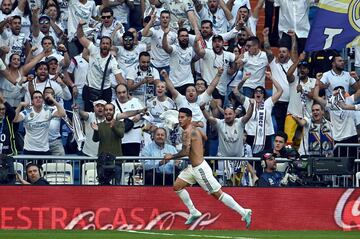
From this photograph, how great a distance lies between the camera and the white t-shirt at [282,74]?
27.0 m

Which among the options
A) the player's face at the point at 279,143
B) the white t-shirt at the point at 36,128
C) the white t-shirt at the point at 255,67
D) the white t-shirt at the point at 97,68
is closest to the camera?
the player's face at the point at 279,143

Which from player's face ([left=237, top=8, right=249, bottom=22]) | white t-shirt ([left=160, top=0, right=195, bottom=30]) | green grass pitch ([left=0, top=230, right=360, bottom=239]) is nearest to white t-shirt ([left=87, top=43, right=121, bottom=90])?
white t-shirt ([left=160, top=0, right=195, bottom=30])

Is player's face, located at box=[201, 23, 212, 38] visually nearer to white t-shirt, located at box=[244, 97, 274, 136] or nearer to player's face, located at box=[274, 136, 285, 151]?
white t-shirt, located at box=[244, 97, 274, 136]

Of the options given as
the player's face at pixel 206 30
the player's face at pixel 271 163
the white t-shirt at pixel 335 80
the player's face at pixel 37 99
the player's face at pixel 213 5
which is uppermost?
the player's face at pixel 213 5

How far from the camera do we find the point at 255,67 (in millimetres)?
27062

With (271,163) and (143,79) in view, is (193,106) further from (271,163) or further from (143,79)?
(271,163)

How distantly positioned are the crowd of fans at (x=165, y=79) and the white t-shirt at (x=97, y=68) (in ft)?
0.08

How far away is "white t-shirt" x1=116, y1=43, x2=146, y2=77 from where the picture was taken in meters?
26.5

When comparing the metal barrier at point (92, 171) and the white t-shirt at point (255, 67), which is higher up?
the white t-shirt at point (255, 67)

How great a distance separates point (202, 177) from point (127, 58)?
16.7 ft

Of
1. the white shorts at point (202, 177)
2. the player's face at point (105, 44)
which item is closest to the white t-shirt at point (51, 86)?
the player's face at point (105, 44)

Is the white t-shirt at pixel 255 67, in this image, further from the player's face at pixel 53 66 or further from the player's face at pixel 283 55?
the player's face at pixel 53 66

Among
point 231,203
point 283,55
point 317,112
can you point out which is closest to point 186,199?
point 231,203

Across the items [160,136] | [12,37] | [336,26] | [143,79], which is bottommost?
[160,136]
